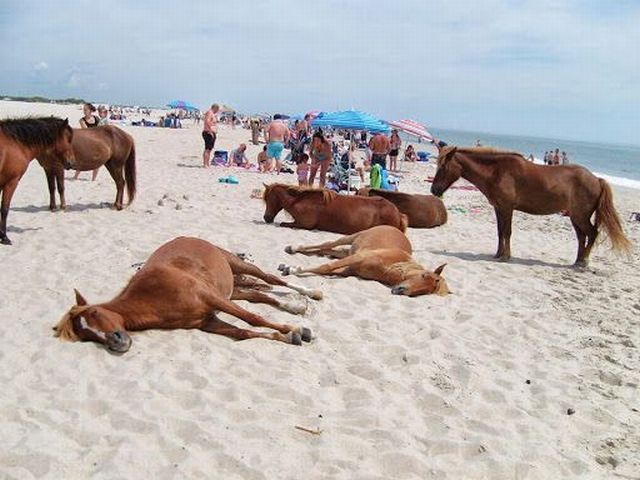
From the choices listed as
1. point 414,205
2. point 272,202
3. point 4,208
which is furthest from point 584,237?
point 4,208

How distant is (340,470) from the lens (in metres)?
3.20

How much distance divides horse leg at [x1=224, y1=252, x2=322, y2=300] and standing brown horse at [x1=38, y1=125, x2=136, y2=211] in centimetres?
510

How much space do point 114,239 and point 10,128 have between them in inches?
78.3

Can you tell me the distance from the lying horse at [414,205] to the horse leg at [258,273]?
5.35 meters

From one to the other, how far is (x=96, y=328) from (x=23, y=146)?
478 centimetres

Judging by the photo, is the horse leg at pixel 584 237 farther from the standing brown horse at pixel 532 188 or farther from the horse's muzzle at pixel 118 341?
the horse's muzzle at pixel 118 341

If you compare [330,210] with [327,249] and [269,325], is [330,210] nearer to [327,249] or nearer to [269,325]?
[327,249]

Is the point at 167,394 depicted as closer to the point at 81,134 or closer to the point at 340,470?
the point at 340,470

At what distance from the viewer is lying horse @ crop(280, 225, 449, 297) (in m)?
6.70

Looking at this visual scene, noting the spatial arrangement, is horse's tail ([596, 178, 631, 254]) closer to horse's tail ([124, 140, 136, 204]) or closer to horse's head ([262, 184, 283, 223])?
horse's head ([262, 184, 283, 223])

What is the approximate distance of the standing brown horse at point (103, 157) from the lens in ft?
32.4

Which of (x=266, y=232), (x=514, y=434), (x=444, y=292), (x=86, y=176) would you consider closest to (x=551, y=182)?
(x=444, y=292)

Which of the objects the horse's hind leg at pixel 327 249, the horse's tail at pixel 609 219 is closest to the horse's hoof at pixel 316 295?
the horse's hind leg at pixel 327 249

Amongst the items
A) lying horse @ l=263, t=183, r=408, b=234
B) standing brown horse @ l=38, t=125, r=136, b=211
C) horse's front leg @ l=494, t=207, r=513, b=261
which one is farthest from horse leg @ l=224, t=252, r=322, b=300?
standing brown horse @ l=38, t=125, r=136, b=211
